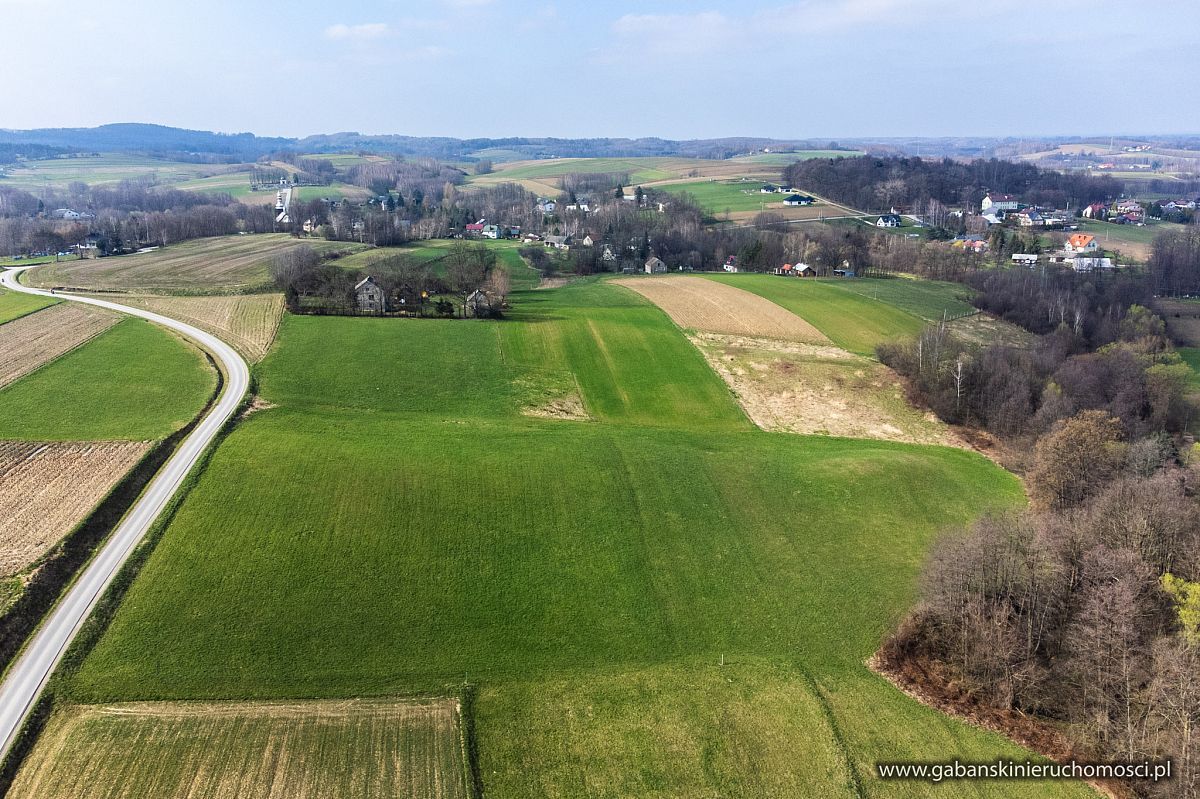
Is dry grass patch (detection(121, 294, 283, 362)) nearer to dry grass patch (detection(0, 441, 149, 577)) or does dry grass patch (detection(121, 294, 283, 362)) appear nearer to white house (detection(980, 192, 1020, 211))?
dry grass patch (detection(0, 441, 149, 577))

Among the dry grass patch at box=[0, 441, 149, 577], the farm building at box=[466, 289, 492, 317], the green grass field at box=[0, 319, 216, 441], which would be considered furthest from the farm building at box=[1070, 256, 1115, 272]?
the dry grass patch at box=[0, 441, 149, 577]

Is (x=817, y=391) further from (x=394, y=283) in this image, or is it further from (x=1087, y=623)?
(x=394, y=283)

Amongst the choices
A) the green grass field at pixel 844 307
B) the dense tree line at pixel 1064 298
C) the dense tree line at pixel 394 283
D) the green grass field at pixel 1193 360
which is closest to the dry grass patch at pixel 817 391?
the green grass field at pixel 844 307

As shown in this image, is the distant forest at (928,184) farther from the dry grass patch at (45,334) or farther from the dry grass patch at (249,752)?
the dry grass patch at (249,752)

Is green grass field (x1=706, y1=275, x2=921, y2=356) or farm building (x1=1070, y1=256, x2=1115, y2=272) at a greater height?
farm building (x1=1070, y1=256, x2=1115, y2=272)

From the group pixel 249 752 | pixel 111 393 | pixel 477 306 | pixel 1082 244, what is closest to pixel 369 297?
pixel 477 306

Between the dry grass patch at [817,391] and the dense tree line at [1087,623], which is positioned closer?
the dense tree line at [1087,623]
